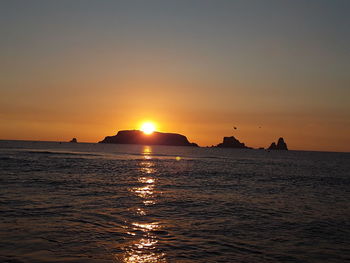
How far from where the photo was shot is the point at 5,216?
17531 millimetres

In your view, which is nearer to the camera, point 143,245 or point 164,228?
point 143,245

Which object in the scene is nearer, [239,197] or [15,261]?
[15,261]

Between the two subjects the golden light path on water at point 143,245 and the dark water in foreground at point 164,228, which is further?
the dark water in foreground at point 164,228

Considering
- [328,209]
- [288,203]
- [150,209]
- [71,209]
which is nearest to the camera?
[71,209]

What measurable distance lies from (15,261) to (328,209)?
21.8 m

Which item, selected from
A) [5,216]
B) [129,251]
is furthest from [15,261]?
[5,216]

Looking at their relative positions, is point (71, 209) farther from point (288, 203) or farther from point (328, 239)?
point (288, 203)

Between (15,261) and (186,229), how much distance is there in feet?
26.8

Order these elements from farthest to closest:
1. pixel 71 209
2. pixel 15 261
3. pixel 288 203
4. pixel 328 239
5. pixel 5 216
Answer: pixel 288 203 → pixel 71 209 → pixel 5 216 → pixel 328 239 → pixel 15 261

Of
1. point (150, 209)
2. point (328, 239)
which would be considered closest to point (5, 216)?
point (150, 209)

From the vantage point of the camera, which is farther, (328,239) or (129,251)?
(328,239)

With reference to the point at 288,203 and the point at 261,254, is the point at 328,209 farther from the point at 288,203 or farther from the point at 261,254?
the point at 261,254

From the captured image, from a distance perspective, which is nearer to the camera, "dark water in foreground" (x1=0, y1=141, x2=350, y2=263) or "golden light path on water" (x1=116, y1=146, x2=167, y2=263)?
"golden light path on water" (x1=116, y1=146, x2=167, y2=263)

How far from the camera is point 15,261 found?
→ 11.2 meters
